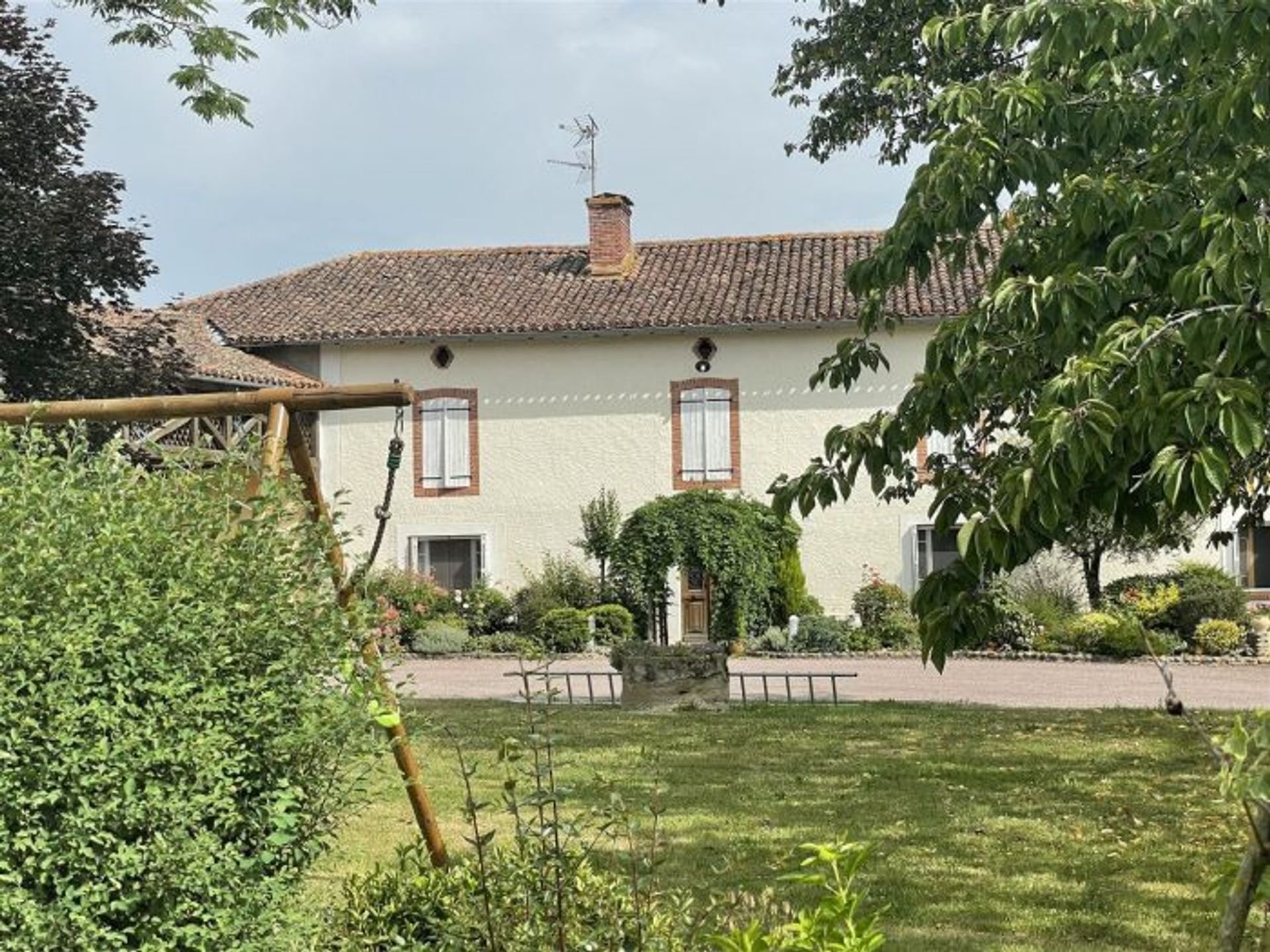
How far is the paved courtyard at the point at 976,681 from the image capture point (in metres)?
15.9

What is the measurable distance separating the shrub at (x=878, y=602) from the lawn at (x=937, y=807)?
Result: 9.34 meters

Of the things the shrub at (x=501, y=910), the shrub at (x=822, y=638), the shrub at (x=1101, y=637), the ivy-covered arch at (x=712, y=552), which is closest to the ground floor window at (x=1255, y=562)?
Answer: the shrub at (x=1101, y=637)

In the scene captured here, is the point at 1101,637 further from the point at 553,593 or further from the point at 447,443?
the point at 447,443

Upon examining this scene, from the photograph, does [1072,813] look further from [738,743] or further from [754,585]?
[754,585]

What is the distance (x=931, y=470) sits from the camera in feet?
20.5

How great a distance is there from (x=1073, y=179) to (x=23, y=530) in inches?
141

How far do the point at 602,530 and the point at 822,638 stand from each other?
4459mm

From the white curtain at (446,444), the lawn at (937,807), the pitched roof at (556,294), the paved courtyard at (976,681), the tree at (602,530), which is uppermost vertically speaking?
the pitched roof at (556,294)

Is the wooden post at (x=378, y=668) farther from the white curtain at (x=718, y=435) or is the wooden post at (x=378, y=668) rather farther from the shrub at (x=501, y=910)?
the white curtain at (x=718, y=435)

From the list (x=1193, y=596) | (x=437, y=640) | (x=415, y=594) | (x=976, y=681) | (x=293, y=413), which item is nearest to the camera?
(x=293, y=413)

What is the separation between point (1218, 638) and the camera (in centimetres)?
2102

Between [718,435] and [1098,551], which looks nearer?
[1098,551]

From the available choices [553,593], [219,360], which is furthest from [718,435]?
[219,360]

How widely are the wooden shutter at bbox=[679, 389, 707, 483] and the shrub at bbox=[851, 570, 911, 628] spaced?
3558 mm
